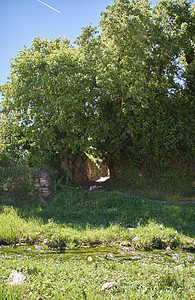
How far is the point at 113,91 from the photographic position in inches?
536

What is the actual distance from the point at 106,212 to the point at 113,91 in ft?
24.9

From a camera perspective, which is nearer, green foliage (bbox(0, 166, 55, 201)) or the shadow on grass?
the shadow on grass

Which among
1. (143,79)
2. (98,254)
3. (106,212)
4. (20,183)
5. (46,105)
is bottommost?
(98,254)

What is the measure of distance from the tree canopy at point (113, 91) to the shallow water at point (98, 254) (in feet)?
27.5

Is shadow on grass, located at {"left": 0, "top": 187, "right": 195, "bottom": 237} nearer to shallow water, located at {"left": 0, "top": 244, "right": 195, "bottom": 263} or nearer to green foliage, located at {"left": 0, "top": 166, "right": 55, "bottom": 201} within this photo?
green foliage, located at {"left": 0, "top": 166, "right": 55, "bottom": 201}

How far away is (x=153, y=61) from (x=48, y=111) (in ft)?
22.2

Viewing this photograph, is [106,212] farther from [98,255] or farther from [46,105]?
[46,105]

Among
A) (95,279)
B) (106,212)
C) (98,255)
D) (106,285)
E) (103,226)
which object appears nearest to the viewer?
(106,285)

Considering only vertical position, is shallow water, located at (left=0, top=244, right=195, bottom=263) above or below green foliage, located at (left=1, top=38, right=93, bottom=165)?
below

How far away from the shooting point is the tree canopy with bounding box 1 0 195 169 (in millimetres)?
13047

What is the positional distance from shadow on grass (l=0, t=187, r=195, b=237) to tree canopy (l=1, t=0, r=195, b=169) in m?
3.75

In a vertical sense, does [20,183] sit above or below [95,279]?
above

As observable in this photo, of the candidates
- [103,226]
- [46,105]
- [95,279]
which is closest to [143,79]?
[46,105]

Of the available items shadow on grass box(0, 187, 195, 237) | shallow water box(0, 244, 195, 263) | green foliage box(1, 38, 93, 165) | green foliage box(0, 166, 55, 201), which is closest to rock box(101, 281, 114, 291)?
shallow water box(0, 244, 195, 263)
